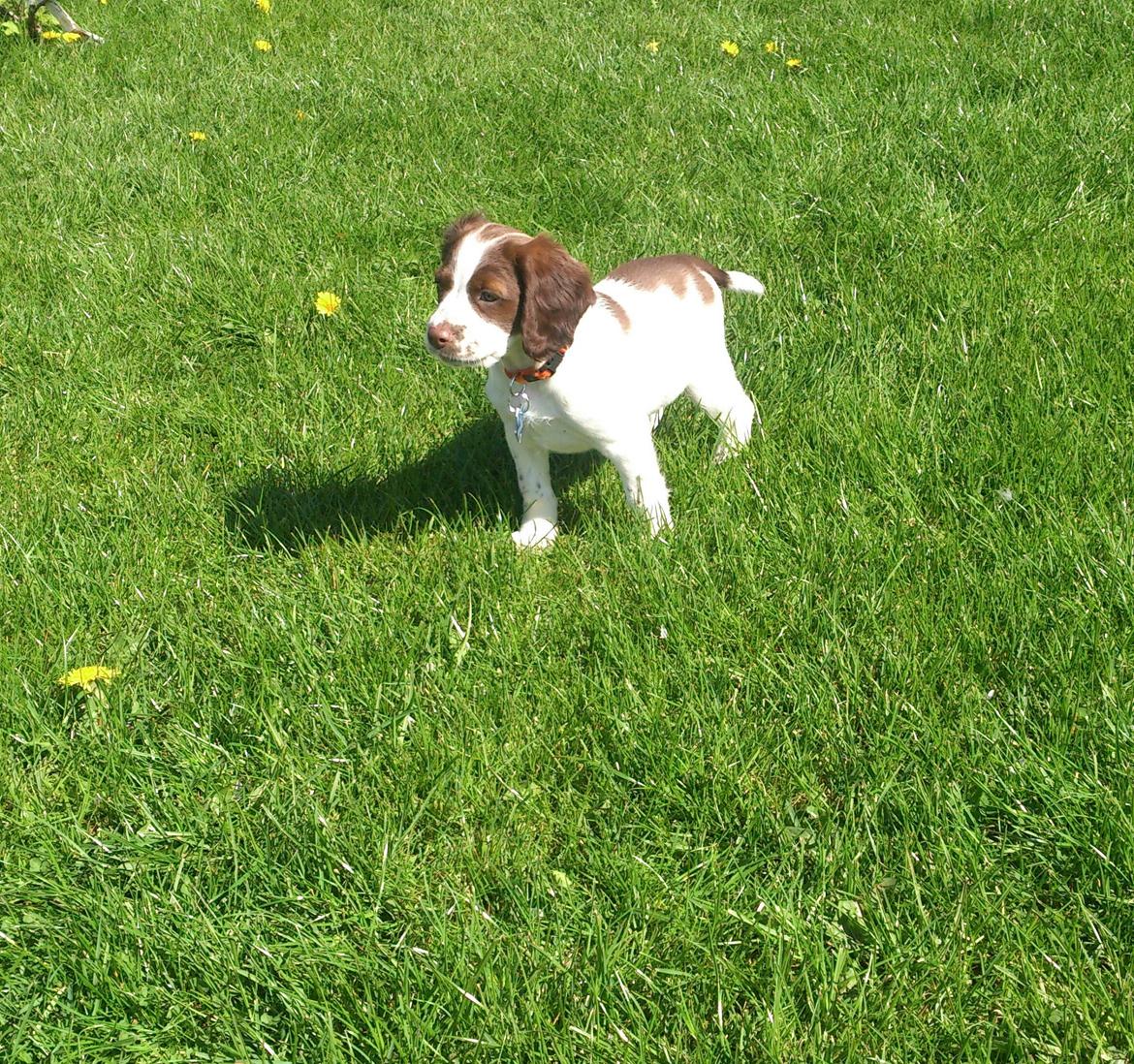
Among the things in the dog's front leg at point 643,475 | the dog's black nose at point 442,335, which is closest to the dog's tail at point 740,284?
the dog's front leg at point 643,475

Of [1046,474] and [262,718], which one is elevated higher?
[1046,474]

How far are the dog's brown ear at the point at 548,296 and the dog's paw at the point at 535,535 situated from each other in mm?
612

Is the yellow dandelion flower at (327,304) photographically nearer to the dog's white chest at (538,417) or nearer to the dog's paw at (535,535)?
the dog's white chest at (538,417)

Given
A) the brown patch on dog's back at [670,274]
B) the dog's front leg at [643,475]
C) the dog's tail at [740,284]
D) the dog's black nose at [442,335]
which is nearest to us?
the dog's black nose at [442,335]

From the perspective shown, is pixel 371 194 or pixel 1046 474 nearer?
pixel 1046 474

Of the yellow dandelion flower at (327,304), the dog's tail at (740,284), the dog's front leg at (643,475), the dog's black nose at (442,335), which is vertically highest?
the dog's black nose at (442,335)

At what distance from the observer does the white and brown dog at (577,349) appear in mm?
2754

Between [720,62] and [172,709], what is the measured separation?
A: 194 inches

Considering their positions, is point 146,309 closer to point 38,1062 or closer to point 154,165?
point 154,165

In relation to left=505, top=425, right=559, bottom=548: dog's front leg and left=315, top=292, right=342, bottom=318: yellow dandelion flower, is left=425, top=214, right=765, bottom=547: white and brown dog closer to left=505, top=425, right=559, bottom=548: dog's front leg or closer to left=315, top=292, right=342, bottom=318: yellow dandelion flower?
left=505, top=425, right=559, bottom=548: dog's front leg

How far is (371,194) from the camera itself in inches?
201

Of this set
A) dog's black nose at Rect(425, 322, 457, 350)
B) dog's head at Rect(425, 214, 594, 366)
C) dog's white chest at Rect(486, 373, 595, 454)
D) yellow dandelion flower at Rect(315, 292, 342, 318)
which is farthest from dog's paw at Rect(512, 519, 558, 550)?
yellow dandelion flower at Rect(315, 292, 342, 318)

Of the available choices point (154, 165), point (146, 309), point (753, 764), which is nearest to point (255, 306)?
point (146, 309)

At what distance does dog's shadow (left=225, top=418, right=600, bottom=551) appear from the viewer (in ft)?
11.0
